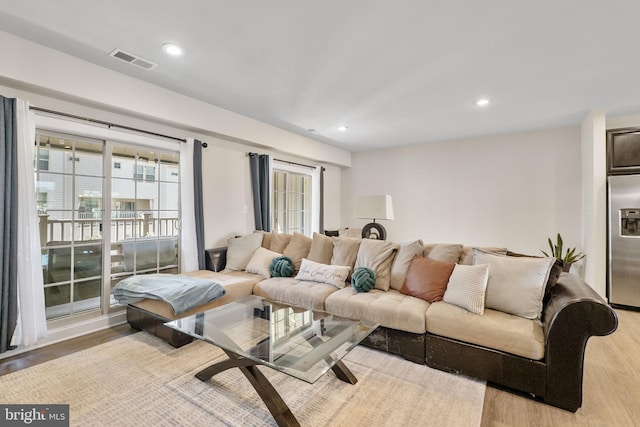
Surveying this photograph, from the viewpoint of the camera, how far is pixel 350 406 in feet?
6.13

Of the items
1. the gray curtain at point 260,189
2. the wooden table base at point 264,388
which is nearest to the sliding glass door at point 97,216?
the gray curtain at point 260,189

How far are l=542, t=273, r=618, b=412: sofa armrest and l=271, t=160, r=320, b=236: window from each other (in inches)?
163

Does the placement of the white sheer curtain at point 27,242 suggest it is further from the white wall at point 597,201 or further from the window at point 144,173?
the white wall at point 597,201

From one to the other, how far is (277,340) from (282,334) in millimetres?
105

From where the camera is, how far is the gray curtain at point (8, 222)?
7.74 ft

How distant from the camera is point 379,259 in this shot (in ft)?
10.2

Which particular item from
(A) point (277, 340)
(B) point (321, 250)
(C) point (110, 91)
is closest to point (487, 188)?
(B) point (321, 250)

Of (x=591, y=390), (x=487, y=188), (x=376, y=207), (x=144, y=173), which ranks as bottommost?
(x=591, y=390)

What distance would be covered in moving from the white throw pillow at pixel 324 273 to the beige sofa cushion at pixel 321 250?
0.42 ft

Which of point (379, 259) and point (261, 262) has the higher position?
point (379, 259)

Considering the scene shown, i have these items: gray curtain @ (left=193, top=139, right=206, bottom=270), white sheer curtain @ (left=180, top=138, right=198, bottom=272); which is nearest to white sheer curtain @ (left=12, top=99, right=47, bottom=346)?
white sheer curtain @ (left=180, top=138, right=198, bottom=272)

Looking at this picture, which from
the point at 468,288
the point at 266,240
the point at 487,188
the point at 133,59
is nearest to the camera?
the point at 468,288

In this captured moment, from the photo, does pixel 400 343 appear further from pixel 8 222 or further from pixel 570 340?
pixel 8 222

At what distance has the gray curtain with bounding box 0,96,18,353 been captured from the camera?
236 cm
